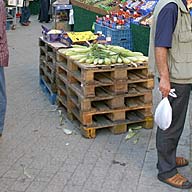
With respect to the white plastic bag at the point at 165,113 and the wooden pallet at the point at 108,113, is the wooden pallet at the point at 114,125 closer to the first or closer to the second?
the wooden pallet at the point at 108,113

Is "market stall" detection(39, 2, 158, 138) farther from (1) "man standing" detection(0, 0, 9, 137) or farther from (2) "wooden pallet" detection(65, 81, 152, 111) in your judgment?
(1) "man standing" detection(0, 0, 9, 137)

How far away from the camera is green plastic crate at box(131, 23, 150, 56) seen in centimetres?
827

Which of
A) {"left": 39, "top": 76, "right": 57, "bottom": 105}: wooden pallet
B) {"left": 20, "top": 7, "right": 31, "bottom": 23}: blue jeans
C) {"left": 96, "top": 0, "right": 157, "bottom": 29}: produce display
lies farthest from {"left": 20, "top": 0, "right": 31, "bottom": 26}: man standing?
{"left": 39, "top": 76, "right": 57, "bottom": 105}: wooden pallet

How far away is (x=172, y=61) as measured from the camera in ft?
12.6

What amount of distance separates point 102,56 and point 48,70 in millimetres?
1878

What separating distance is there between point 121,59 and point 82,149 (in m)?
1.18

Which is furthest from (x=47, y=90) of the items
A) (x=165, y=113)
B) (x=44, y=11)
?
(x=44, y=11)

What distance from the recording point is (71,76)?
5.57m

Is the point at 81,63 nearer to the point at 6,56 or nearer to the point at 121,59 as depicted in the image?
the point at 121,59

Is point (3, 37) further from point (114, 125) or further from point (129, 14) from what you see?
point (129, 14)

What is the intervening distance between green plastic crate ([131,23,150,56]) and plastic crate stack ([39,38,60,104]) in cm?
208

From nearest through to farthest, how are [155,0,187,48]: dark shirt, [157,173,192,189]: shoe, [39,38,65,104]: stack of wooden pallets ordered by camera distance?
[155,0,187,48]: dark shirt → [157,173,192,189]: shoe → [39,38,65,104]: stack of wooden pallets

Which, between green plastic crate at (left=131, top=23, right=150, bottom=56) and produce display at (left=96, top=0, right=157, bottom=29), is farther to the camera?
produce display at (left=96, top=0, right=157, bottom=29)

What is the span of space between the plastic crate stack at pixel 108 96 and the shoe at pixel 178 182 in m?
1.30
